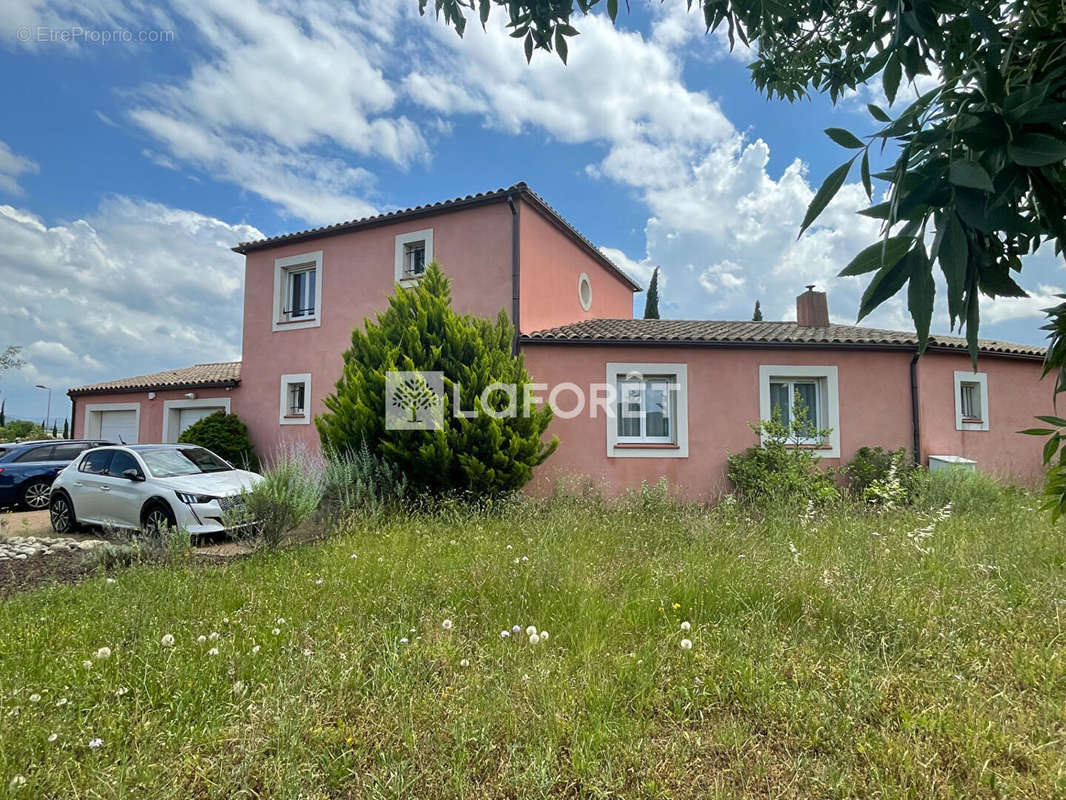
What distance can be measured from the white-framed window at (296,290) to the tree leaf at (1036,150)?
12910 millimetres

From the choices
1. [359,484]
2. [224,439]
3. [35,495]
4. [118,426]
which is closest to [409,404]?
[359,484]

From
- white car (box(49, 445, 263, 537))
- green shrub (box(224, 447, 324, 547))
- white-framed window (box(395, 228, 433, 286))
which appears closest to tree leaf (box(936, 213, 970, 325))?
green shrub (box(224, 447, 324, 547))

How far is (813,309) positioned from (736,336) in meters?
4.05

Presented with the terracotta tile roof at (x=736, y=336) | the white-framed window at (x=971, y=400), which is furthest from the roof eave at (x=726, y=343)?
the white-framed window at (x=971, y=400)

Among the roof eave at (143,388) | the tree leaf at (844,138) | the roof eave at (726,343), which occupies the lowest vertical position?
the tree leaf at (844,138)

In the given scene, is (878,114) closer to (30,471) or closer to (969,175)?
(969,175)

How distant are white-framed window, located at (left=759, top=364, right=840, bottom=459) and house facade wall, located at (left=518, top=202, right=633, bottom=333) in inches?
185

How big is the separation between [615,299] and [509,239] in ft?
20.2

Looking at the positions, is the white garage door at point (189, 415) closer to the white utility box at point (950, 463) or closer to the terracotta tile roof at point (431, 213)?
the terracotta tile roof at point (431, 213)

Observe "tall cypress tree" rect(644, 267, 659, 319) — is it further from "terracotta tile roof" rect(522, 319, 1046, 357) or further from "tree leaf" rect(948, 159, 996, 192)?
"tree leaf" rect(948, 159, 996, 192)

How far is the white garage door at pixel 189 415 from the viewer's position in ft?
45.8

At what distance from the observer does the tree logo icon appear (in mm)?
7668

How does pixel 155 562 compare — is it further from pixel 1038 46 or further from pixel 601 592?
pixel 1038 46

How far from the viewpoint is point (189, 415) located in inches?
562
